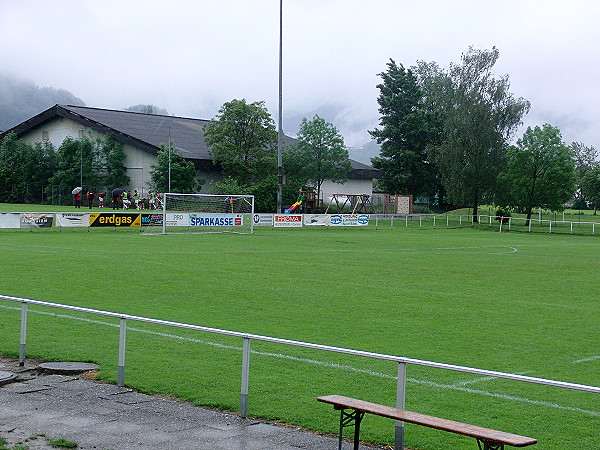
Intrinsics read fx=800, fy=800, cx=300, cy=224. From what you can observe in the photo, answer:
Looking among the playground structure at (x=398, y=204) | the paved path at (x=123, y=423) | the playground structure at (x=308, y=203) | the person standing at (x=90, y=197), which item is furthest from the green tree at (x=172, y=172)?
the paved path at (x=123, y=423)

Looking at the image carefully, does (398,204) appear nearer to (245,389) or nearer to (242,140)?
(242,140)

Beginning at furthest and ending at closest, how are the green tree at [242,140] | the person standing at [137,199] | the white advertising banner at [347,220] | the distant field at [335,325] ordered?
the green tree at [242,140]
the person standing at [137,199]
the white advertising banner at [347,220]
the distant field at [335,325]

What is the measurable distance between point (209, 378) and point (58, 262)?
16105mm

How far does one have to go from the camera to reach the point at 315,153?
3046 inches

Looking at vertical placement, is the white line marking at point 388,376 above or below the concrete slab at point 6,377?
above

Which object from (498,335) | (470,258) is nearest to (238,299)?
(498,335)

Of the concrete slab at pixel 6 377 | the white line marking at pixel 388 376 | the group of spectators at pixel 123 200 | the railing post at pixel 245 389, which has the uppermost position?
the group of spectators at pixel 123 200

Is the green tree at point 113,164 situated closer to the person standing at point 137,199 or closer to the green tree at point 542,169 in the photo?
the person standing at point 137,199

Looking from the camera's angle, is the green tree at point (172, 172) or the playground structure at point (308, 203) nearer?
the green tree at point (172, 172)

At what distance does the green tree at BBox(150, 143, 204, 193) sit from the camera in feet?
224

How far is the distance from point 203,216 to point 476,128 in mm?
34685

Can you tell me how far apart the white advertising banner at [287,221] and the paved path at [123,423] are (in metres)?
42.2

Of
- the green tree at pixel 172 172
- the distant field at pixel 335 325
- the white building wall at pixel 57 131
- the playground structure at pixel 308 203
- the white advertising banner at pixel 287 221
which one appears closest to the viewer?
the distant field at pixel 335 325

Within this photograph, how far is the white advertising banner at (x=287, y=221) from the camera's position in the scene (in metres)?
52.2
